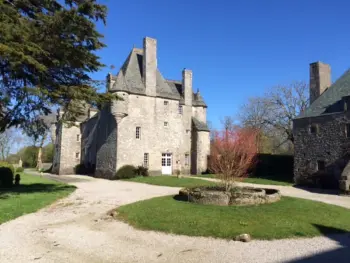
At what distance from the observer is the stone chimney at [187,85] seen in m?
32.4

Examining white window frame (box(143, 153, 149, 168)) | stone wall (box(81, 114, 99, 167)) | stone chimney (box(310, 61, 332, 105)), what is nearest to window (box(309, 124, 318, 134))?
stone chimney (box(310, 61, 332, 105))

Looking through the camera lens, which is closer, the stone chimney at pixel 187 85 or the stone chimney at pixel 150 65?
the stone chimney at pixel 150 65

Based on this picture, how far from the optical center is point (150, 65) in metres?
29.2

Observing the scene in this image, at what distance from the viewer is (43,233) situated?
7691 mm

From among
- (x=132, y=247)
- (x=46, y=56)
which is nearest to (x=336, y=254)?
(x=132, y=247)

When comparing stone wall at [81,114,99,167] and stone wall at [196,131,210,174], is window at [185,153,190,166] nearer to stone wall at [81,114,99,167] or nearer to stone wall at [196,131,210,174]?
stone wall at [196,131,210,174]

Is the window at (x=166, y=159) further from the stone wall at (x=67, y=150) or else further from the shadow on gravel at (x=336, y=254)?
the shadow on gravel at (x=336, y=254)

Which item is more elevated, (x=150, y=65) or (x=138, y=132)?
(x=150, y=65)

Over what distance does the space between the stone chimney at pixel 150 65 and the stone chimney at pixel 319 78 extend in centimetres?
1484

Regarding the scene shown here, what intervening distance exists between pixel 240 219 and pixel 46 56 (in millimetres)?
9721

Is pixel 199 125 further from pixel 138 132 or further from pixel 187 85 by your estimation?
pixel 138 132

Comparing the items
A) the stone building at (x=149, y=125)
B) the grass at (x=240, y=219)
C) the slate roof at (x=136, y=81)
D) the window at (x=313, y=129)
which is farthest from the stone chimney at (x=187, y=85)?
the grass at (x=240, y=219)

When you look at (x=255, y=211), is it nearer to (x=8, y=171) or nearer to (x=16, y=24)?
(x=16, y=24)

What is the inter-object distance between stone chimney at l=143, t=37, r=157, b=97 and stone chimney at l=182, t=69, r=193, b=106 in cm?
423
